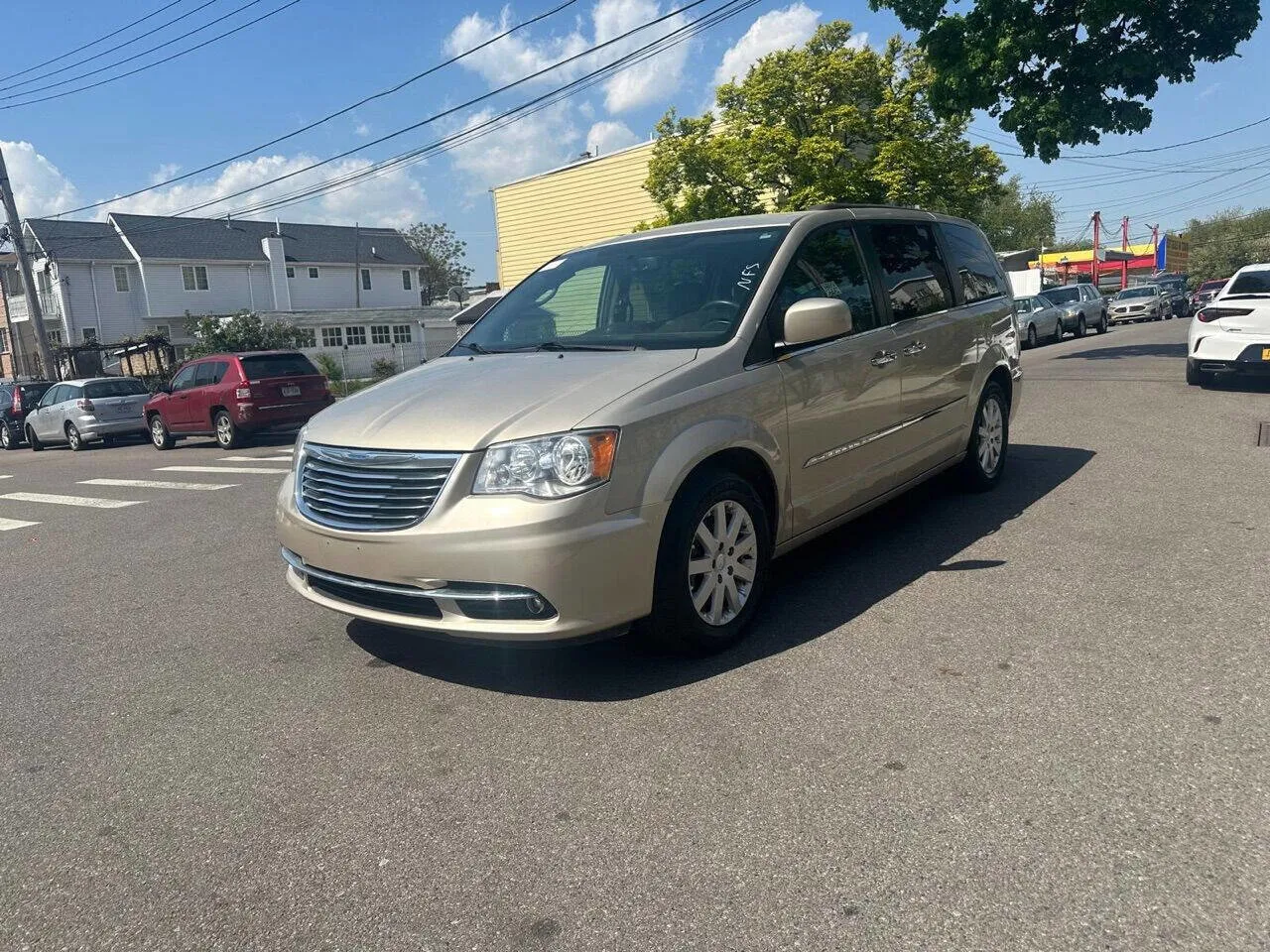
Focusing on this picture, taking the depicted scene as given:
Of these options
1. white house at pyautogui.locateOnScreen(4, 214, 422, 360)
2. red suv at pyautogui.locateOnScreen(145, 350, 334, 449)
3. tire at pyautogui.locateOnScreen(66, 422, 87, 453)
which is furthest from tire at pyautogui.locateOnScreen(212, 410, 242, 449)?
white house at pyautogui.locateOnScreen(4, 214, 422, 360)

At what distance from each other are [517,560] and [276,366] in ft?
47.7

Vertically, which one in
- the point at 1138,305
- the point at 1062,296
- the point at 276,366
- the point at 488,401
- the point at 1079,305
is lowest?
the point at 1138,305

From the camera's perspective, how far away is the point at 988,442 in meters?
6.93

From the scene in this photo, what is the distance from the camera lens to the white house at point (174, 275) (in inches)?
1711

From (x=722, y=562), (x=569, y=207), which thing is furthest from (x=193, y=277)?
(x=722, y=562)

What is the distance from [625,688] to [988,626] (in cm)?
165

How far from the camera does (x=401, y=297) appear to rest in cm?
5581

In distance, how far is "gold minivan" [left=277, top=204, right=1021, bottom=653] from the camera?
3615 millimetres

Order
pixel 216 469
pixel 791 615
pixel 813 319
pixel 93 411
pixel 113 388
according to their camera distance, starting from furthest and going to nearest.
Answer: pixel 113 388, pixel 93 411, pixel 216 469, pixel 791 615, pixel 813 319

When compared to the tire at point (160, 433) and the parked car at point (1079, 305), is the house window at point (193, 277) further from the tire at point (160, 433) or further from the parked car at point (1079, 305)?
the parked car at point (1079, 305)

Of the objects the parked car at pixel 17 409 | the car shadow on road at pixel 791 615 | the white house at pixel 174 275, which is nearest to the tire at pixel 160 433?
the parked car at pixel 17 409

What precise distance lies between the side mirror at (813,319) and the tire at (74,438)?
19699mm

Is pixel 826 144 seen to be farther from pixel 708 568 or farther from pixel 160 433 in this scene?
pixel 708 568

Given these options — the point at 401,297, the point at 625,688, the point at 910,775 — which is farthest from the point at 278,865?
the point at 401,297
